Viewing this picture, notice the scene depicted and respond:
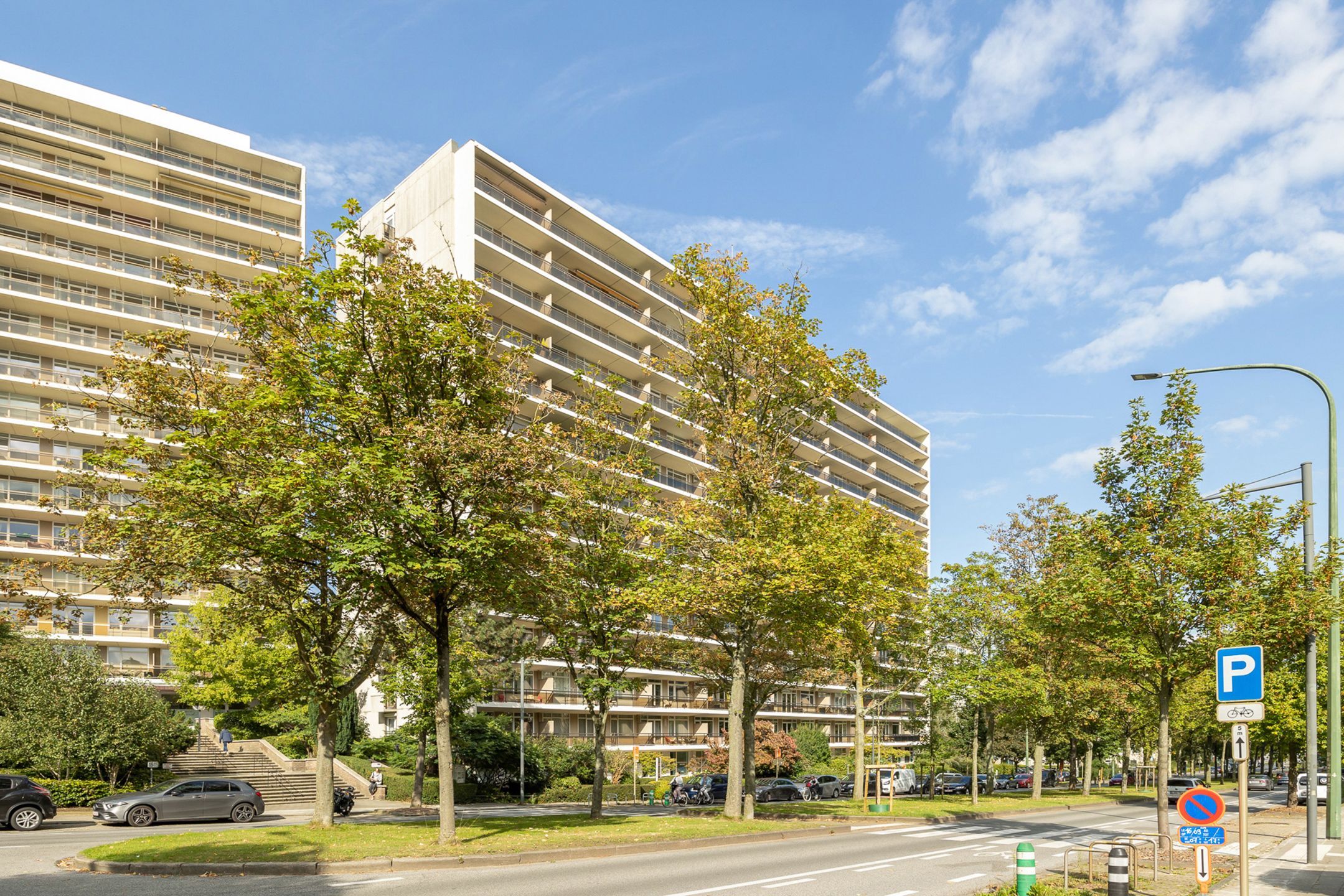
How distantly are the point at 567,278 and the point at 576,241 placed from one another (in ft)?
11.6

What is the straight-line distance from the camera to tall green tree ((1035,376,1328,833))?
19.1 m

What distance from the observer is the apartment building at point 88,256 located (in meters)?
55.6

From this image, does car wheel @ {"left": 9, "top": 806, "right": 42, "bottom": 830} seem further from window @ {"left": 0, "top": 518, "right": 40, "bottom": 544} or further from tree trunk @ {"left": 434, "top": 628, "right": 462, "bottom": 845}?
window @ {"left": 0, "top": 518, "right": 40, "bottom": 544}

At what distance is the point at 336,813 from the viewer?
34.0 metres

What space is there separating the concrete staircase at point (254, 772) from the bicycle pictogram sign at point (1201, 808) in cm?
3739

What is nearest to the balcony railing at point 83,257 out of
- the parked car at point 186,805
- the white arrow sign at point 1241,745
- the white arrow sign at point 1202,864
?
the parked car at point 186,805

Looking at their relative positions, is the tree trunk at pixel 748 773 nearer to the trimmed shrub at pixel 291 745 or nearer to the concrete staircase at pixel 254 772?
the concrete staircase at pixel 254 772

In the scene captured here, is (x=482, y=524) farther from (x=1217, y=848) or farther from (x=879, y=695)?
(x=879, y=695)

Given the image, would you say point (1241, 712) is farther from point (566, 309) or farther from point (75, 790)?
point (566, 309)

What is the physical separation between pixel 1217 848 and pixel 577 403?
2049 cm

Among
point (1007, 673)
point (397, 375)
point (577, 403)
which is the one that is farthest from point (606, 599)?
point (1007, 673)

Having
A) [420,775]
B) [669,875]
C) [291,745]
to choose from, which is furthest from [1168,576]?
[291,745]

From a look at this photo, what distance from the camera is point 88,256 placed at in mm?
59469

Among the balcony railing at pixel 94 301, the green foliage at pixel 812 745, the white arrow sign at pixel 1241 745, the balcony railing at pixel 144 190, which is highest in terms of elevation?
the balcony railing at pixel 144 190
